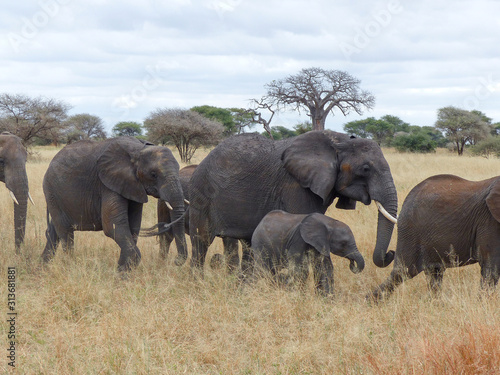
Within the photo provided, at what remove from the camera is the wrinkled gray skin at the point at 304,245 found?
591 cm

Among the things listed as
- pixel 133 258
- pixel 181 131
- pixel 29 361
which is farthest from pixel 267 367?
pixel 181 131

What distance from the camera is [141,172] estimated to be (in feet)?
24.0

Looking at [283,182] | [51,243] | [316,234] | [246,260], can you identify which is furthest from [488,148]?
[316,234]

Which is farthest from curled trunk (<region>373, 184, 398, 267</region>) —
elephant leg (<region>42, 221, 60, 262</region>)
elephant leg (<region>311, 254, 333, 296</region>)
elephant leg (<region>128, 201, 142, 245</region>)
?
elephant leg (<region>42, 221, 60, 262</region>)

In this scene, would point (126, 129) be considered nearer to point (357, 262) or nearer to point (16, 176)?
point (16, 176)

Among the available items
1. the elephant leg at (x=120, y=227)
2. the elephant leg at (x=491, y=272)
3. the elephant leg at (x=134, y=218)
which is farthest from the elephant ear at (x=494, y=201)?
the elephant leg at (x=134, y=218)

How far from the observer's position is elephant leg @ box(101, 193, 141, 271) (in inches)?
290

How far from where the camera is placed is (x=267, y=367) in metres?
4.40

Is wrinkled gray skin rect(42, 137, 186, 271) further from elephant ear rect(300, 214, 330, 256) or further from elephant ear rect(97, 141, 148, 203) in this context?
elephant ear rect(300, 214, 330, 256)

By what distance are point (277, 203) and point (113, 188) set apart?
2.04 meters

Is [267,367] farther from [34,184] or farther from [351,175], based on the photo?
[34,184]

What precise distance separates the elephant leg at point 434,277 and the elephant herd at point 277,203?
0.02 meters

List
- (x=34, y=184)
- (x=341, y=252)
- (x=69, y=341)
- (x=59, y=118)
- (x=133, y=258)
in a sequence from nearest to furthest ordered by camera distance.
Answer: (x=69, y=341) < (x=341, y=252) < (x=133, y=258) < (x=34, y=184) < (x=59, y=118)

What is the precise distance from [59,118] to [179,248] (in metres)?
25.6
